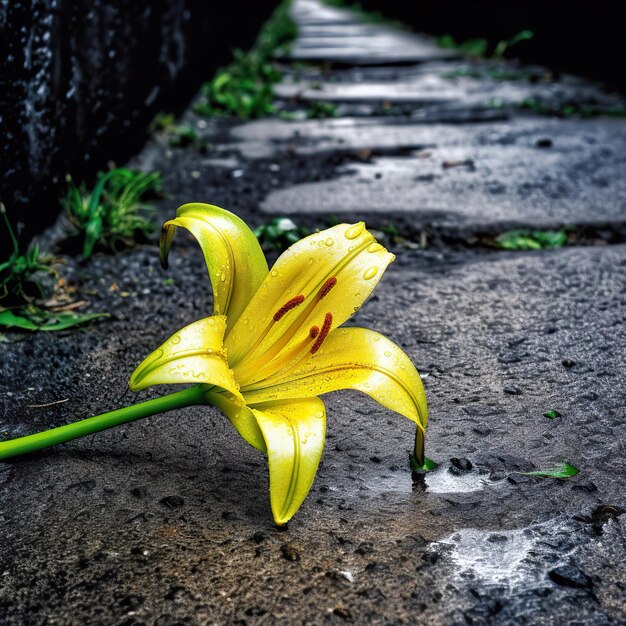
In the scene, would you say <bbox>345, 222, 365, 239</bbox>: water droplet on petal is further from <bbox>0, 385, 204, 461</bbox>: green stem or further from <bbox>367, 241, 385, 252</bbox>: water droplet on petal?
<bbox>0, 385, 204, 461</bbox>: green stem

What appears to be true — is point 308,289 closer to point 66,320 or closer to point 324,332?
point 324,332

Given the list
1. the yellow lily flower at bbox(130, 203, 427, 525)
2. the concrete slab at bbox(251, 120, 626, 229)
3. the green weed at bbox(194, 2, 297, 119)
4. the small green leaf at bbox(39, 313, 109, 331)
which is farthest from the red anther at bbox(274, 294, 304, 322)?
the green weed at bbox(194, 2, 297, 119)

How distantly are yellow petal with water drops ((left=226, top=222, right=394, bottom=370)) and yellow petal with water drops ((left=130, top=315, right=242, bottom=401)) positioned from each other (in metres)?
0.18

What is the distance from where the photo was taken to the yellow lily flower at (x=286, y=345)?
3.91 feet

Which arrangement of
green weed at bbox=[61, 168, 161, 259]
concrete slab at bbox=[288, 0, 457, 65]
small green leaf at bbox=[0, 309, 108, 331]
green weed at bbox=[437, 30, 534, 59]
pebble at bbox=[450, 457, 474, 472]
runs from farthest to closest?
1. concrete slab at bbox=[288, 0, 457, 65]
2. green weed at bbox=[437, 30, 534, 59]
3. green weed at bbox=[61, 168, 161, 259]
4. small green leaf at bbox=[0, 309, 108, 331]
5. pebble at bbox=[450, 457, 474, 472]

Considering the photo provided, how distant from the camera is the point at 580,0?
23.7 feet

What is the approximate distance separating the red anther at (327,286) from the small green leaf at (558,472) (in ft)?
1.61

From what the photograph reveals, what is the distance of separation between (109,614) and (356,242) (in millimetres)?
791

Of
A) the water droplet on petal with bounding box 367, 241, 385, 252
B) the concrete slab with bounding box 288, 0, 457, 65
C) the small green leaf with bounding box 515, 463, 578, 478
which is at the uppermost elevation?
the water droplet on petal with bounding box 367, 241, 385, 252

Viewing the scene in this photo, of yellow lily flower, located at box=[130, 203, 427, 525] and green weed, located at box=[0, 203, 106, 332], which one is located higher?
yellow lily flower, located at box=[130, 203, 427, 525]

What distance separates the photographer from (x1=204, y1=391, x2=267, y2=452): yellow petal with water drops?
3.93 feet

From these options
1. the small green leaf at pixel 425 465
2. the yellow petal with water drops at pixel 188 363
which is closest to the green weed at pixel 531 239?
the small green leaf at pixel 425 465

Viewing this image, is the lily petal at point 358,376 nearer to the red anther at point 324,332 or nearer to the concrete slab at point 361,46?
the red anther at point 324,332

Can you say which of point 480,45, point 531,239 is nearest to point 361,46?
point 480,45
